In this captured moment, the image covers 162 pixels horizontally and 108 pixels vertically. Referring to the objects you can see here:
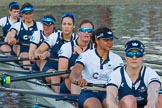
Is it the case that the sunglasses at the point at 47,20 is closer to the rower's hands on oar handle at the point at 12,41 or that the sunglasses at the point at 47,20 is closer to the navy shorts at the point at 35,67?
the navy shorts at the point at 35,67

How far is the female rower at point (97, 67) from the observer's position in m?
7.74

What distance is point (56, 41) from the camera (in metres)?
10.4

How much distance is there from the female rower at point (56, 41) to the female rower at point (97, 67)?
180cm

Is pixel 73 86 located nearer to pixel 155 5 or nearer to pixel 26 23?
pixel 26 23

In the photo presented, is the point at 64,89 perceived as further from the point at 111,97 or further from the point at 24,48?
the point at 24,48

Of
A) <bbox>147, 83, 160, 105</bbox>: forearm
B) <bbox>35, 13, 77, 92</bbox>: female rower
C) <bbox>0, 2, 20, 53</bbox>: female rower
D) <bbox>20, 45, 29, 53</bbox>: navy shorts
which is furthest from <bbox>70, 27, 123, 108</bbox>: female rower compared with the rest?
<bbox>0, 2, 20, 53</bbox>: female rower

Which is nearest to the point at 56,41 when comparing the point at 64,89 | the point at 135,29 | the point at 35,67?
the point at 35,67

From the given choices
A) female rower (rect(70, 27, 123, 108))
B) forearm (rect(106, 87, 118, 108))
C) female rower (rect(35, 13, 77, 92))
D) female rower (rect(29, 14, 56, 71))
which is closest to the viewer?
forearm (rect(106, 87, 118, 108))

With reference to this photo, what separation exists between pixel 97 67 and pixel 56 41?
8.62ft

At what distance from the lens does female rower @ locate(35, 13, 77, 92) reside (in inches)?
384

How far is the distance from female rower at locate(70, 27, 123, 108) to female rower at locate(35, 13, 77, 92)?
1.80 m

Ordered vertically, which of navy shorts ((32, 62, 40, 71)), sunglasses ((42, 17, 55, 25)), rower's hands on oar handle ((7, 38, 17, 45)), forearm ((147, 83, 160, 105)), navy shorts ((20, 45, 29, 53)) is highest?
sunglasses ((42, 17, 55, 25))

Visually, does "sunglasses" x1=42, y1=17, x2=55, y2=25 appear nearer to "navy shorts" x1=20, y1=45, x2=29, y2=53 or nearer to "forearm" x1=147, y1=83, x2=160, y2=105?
"navy shorts" x1=20, y1=45, x2=29, y2=53

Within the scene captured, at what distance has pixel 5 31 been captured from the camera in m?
14.4
